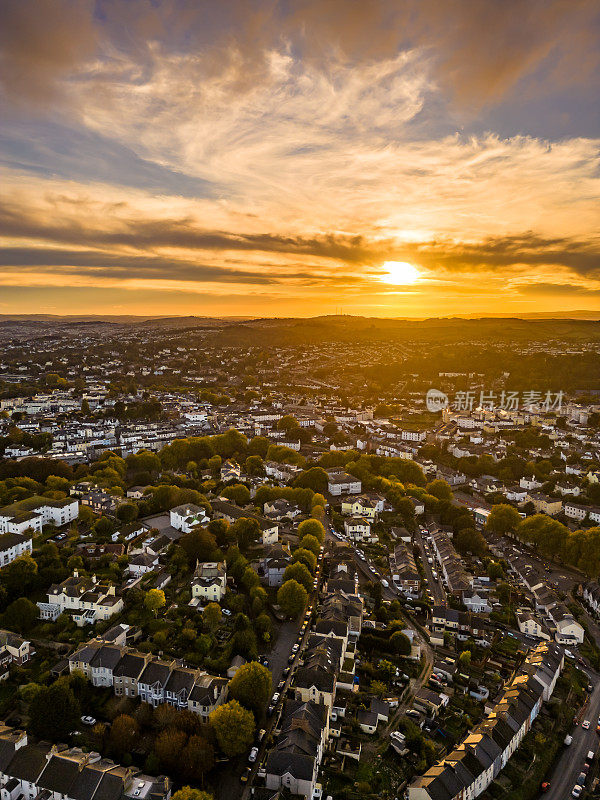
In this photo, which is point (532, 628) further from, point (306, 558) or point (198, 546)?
point (198, 546)

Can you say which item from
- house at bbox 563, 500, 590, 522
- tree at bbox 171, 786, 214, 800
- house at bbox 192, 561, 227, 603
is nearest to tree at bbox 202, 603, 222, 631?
house at bbox 192, 561, 227, 603

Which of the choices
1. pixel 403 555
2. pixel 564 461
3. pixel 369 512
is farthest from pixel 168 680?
pixel 564 461

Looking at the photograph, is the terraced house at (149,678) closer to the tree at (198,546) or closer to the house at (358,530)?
the tree at (198,546)

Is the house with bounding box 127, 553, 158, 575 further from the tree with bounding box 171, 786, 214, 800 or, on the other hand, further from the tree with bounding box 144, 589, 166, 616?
the tree with bounding box 171, 786, 214, 800

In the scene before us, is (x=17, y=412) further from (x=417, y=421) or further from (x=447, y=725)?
(x=447, y=725)

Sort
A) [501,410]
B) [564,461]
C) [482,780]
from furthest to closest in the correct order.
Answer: [501,410], [564,461], [482,780]
